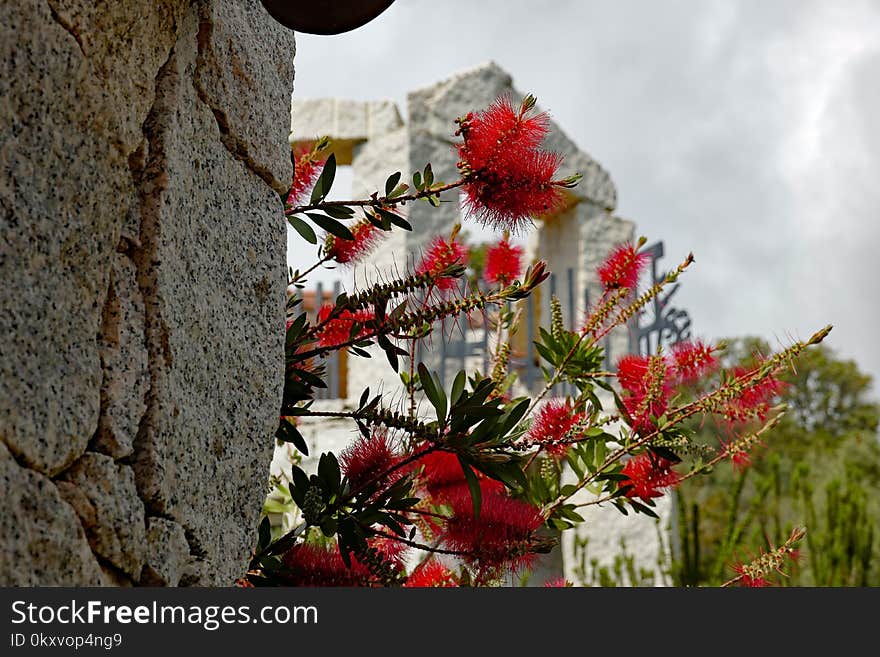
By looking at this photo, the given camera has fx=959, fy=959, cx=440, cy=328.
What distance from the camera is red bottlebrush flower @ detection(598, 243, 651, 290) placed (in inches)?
75.7

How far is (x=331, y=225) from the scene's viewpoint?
1567mm

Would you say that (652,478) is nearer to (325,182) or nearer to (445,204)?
(325,182)

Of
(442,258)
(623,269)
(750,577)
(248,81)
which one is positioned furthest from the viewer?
(623,269)

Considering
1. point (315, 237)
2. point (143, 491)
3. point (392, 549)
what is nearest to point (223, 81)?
point (315, 237)

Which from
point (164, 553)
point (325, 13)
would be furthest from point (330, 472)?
point (325, 13)

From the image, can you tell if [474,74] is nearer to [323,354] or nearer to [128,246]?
[323,354]

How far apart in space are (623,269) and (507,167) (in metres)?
0.60

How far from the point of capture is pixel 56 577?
0.84 meters

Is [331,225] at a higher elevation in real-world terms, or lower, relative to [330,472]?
higher

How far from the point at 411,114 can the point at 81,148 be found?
5.17 m

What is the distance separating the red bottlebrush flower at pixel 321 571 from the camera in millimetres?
1306

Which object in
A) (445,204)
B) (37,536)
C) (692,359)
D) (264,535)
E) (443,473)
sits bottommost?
(37,536)

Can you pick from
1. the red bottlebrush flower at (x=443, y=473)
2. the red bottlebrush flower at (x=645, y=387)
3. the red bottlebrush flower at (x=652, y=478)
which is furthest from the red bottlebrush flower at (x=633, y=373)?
the red bottlebrush flower at (x=443, y=473)

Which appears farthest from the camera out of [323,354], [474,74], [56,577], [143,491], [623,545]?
[474,74]
